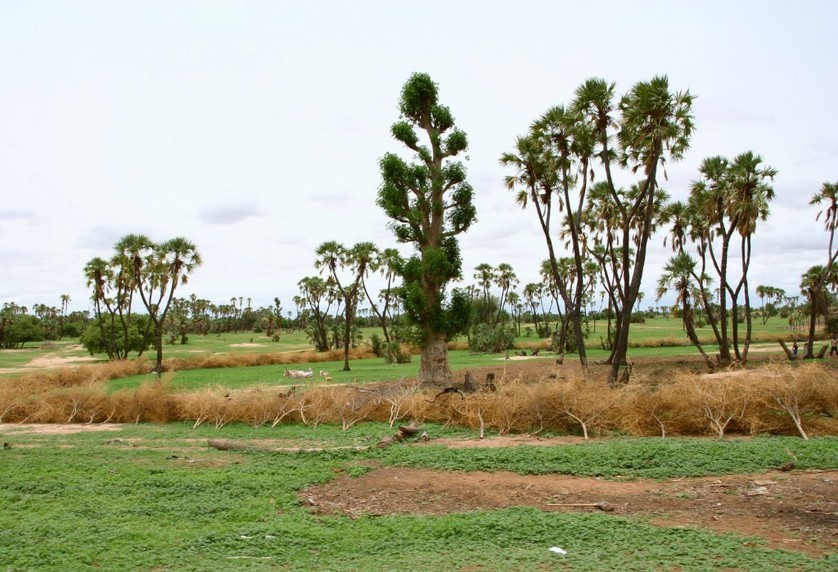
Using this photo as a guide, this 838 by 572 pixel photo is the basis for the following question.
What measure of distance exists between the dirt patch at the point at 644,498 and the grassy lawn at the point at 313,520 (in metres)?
0.38

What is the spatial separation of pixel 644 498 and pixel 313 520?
4303 millimetres

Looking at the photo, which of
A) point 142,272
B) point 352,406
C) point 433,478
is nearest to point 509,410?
point 352,406

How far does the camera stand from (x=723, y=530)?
277 inches

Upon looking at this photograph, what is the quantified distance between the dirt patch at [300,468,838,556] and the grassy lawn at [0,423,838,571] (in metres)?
0.38

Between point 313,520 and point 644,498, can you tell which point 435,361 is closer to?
point 644,498

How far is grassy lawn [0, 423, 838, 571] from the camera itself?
6.21m

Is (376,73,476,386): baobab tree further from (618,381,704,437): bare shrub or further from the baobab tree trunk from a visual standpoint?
(618,381,704,437): bare shrub

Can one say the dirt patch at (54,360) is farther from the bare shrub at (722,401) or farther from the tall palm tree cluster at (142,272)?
the bare shrub at (722,401)

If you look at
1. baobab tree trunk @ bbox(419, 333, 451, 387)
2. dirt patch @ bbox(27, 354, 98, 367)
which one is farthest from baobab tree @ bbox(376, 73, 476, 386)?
dirt patch @ bbox(27, 354, 98, 367)

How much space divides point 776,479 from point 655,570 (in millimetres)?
4631

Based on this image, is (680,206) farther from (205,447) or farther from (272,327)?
(272,327)

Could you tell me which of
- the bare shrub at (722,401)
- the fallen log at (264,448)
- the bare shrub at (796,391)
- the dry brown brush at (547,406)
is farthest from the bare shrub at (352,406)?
the bare shrub at (796,391)

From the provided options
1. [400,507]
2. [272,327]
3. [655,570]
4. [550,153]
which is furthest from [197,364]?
[272,327]

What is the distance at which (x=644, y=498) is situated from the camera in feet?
28.1
